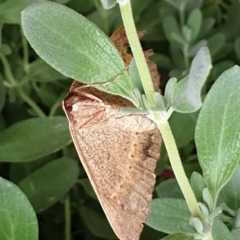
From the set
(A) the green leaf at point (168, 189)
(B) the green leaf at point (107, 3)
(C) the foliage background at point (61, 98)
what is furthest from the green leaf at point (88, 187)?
(B) the green leaf at point (107, 3)

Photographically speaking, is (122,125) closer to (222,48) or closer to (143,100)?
(143,100)

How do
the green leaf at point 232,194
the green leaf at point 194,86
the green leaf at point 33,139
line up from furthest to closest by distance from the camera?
the green leaf at point 33,139, the green leaf at point 232,194, the green leaf at point 194,86

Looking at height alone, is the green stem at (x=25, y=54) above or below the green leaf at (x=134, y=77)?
below

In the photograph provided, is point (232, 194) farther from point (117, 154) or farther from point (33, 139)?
point (33, 139)

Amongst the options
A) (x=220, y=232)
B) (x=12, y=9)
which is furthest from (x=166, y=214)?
(x=12, y=9)

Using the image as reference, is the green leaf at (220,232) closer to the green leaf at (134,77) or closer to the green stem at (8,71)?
the green leaf at (134,77)

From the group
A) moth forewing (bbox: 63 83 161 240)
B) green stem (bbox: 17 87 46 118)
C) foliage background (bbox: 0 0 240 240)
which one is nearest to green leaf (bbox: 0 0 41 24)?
foliage background (bbox: 0 0 240 240)

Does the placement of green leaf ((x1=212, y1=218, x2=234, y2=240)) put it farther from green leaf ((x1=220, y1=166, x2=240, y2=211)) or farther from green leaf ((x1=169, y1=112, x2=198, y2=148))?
green leaf ((x1=169, y1=112, x2=198, y2=148))
